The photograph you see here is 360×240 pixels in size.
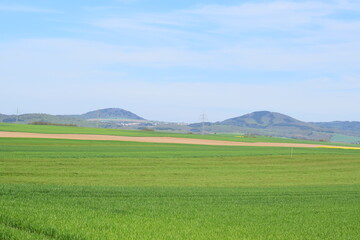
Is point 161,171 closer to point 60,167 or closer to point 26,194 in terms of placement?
point 60,167

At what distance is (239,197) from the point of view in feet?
78.2

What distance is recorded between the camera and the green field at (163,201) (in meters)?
13.6

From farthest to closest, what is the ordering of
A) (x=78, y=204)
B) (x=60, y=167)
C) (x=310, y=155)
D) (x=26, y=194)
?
(x=310, y=155) → (x=60, y=167) → (x=26, y=194) → (x=78, y=204)

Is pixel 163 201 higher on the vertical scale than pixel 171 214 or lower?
lower

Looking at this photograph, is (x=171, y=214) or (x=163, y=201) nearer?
(x=171, y=214)

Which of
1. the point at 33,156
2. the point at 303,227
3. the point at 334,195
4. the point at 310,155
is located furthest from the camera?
the point at 310,155

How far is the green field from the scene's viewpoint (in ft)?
44.6

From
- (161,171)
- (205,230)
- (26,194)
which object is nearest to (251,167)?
(161,171)

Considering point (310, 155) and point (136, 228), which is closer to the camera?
point (136, 228)

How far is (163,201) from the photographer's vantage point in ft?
69.3

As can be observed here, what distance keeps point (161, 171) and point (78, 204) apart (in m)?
19.9

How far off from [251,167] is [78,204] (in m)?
28.1

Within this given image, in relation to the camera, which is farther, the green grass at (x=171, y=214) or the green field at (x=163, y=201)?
the green field at (x=163, y=201)

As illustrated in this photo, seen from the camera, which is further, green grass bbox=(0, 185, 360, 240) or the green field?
the green field
